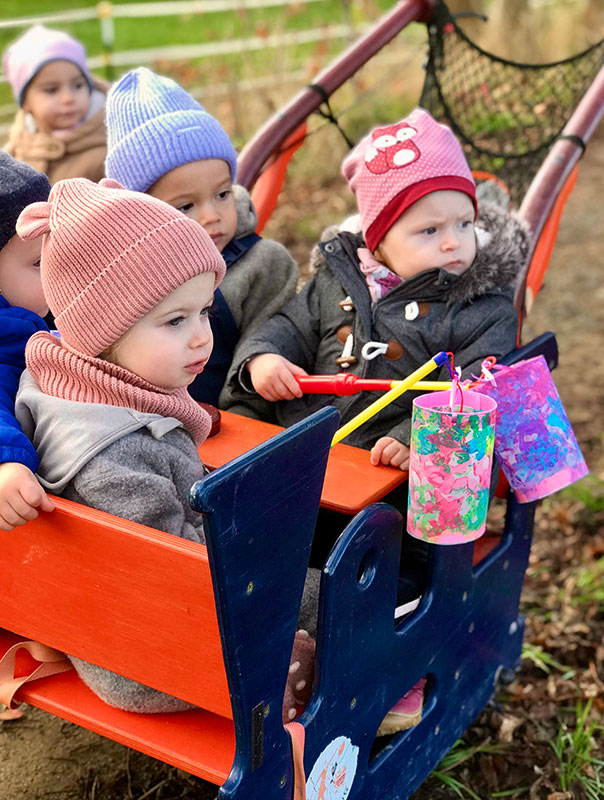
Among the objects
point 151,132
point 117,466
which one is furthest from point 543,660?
point 151,132

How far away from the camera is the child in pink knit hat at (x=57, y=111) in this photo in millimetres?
4371

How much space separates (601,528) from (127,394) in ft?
7.96

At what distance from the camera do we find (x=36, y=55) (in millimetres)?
4398

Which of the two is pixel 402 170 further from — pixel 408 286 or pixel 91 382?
pixel 91 382

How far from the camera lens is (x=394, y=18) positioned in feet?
11.3

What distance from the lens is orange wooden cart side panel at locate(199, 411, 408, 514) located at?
6.61 ft

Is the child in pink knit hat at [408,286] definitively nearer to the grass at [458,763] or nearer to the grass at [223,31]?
the grass at [458,763]

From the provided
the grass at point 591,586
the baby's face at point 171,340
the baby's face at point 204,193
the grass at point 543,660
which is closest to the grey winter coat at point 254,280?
the baby's face at point 204,193

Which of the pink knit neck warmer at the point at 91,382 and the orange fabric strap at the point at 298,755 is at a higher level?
the pink knit neck warmer at the point at 91,382

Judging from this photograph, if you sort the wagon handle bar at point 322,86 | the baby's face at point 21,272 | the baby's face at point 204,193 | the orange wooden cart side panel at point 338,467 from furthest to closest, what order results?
the wagon handle bar at point 322,86, the baby's face at point 204,193, the baby's face at point 21,272, the orange wooden cart side panel at point 338,467

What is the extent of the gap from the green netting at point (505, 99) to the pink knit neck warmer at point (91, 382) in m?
2.00

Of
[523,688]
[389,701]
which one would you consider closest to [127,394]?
[389,701]

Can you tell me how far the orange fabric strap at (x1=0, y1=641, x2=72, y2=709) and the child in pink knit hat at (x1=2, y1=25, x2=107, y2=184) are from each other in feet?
8.95

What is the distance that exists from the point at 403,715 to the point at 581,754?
73 centimetres
